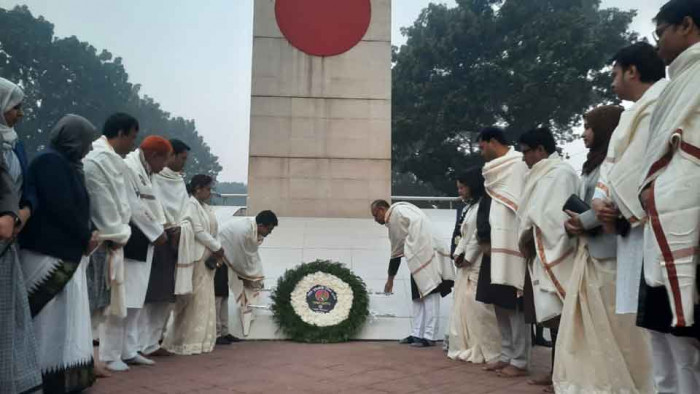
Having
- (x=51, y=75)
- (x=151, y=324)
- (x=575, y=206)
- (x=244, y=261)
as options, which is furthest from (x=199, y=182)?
(x=51, y=75)

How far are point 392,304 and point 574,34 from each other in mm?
22601

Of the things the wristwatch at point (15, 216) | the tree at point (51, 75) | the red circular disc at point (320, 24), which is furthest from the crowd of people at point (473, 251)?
the tree at point (51, 75)

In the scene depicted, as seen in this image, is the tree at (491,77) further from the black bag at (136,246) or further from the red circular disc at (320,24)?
the black bag at (136,246)

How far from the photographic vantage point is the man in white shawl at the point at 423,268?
238 inches

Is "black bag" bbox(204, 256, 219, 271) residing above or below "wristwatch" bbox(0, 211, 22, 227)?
below

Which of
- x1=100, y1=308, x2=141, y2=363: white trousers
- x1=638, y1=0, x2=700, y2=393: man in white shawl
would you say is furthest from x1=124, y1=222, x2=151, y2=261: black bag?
x1=638, y1=0, x2=700, y2=393: man in white shawl

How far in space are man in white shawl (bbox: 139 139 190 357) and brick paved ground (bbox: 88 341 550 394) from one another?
0.29 meters

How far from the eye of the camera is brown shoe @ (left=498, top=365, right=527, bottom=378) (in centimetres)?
463

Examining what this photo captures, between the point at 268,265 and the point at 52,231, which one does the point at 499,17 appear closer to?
the point at 268,265

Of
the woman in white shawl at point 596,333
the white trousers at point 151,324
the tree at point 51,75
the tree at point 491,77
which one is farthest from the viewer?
the tree at point 51,75

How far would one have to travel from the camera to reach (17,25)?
1363 inches

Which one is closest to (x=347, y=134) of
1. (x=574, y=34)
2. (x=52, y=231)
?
(x=52, y=231)

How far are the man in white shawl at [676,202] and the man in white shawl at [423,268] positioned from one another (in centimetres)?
372

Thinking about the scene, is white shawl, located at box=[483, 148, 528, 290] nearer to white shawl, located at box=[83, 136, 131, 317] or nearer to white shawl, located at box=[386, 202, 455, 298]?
white shawl, located at box=[386, 202, 455, 298]
